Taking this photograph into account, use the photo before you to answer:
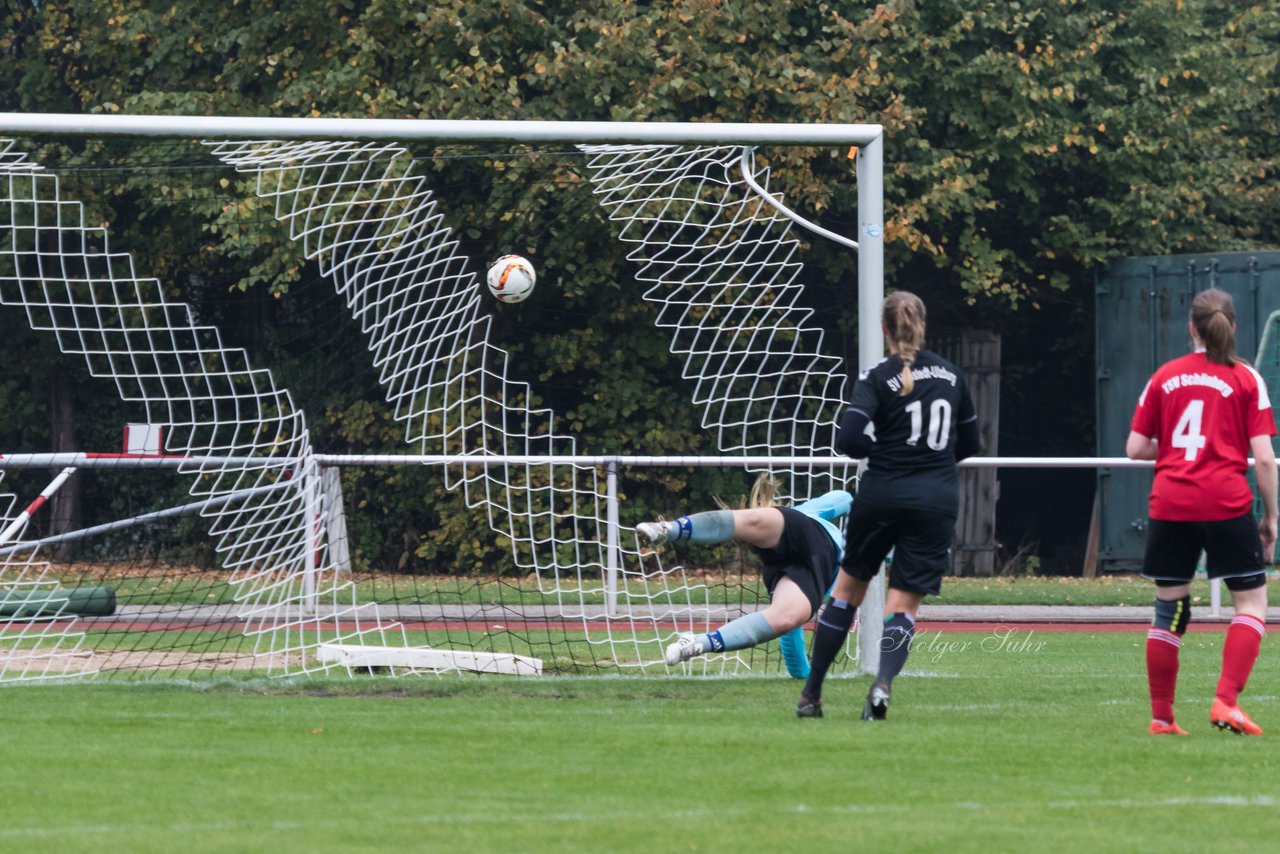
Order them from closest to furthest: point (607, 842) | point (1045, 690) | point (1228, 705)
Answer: point (607, 842) → point (1228, 705) → point (1045, 690)

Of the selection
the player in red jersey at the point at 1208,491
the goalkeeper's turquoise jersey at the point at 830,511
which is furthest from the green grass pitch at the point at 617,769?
the goalkeeper's turquoise jersey at the point at 830,511

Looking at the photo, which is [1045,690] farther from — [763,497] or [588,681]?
[588,681]

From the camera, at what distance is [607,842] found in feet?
17.0

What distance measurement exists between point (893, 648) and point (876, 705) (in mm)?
253

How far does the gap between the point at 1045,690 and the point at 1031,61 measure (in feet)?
42.4

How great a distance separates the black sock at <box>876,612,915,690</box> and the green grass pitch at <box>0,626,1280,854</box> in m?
0.21

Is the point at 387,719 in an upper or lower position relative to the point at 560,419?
lower

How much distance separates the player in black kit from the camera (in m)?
7.82

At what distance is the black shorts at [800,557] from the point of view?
9500mm

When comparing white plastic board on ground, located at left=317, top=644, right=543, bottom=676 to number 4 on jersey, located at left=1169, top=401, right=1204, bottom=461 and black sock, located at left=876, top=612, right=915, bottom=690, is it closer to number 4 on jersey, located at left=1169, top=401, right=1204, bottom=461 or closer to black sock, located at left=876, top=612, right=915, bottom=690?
black sock, located at left=876, top=612, right=915, bottom=690

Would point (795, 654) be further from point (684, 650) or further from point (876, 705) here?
point (876, 705)

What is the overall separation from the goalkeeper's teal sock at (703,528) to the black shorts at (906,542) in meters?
1.33

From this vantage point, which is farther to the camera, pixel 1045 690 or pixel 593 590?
pixel 593 590

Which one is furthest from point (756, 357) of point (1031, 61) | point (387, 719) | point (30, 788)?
point (1031, 61)
